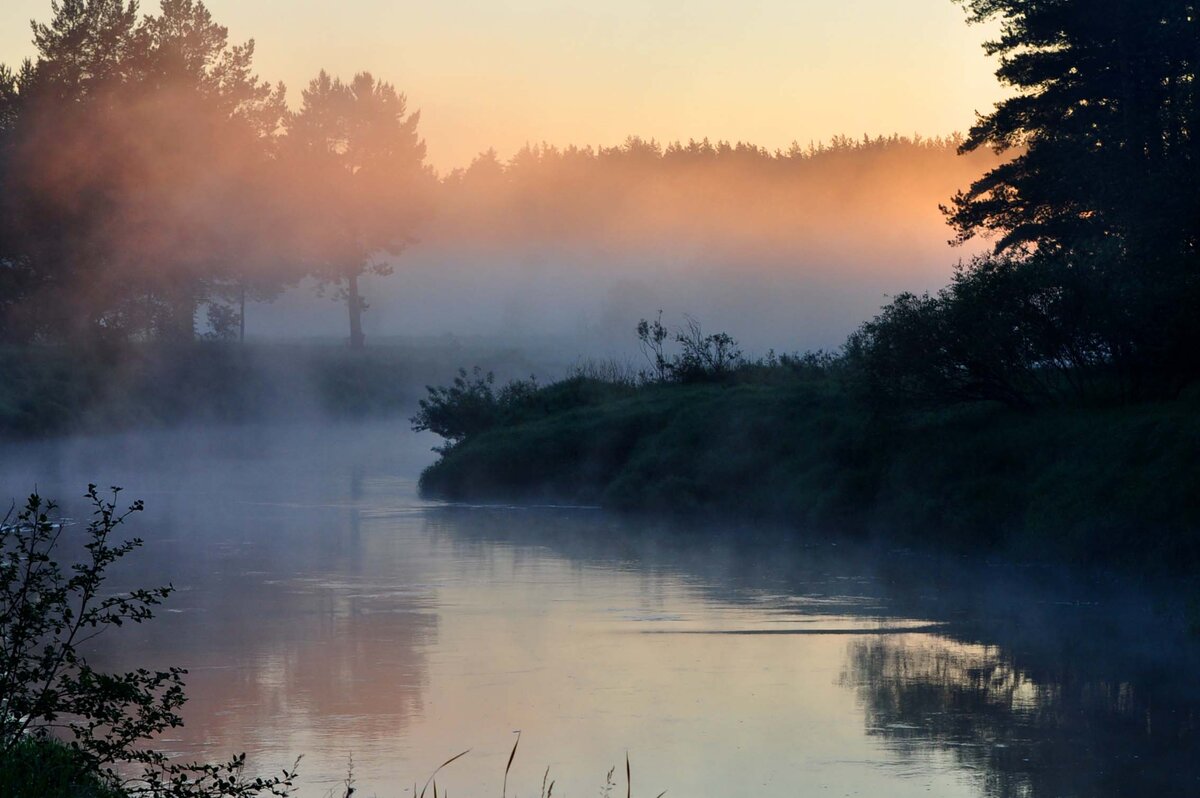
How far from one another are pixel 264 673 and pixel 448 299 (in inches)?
3866

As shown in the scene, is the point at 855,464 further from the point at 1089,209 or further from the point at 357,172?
the point at 357,172

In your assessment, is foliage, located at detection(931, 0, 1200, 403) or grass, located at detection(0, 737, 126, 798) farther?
foliage, located at detection(931, 0, 1200, 403)

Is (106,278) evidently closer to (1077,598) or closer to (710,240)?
(1077,598)

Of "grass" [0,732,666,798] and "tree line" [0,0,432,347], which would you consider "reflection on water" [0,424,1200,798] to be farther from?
"tree line" [0,0,432,347]

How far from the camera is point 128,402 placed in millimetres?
54750

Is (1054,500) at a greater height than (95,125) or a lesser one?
lesser

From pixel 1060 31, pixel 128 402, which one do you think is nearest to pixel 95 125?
pixel 128 402

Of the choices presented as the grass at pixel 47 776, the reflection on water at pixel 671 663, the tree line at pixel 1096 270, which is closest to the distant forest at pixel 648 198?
the tree line at pixel 1096 270

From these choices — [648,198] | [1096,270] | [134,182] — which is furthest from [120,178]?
[648,198]

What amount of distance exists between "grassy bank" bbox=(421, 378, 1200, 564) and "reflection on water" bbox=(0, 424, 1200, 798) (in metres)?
0.95

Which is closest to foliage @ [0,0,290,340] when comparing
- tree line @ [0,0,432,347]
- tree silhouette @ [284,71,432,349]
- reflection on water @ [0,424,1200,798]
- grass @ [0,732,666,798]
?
tree line @ [0,0,432,347]

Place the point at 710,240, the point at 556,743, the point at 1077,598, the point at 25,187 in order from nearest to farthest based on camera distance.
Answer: the point at 556,743
the point at 1077,598
the point at 25,187
the point at 710,240

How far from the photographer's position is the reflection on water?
37.3 ft

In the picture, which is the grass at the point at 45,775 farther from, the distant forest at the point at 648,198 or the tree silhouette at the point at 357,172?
the tree silhouette at the point at 357,172
